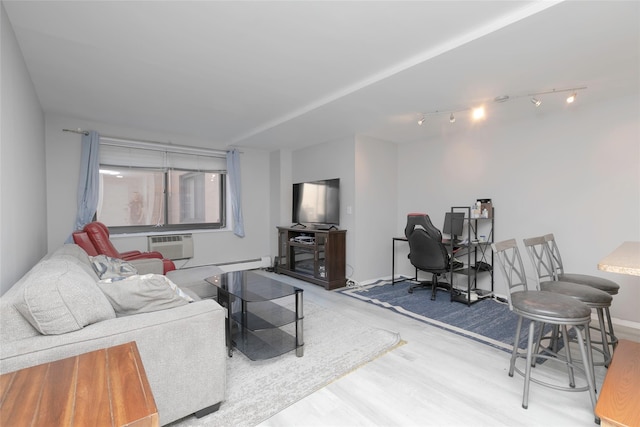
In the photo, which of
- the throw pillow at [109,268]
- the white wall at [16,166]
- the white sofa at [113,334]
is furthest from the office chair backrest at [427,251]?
the white wall at [16,166]

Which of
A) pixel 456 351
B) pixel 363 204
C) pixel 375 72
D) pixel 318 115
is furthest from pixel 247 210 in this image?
pixel 456 351

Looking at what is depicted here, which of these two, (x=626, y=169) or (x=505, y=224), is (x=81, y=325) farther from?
(x=626, y=169)

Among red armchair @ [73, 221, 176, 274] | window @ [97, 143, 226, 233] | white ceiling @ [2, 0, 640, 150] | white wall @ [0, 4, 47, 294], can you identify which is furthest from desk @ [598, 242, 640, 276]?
window @ [97, 143, 226, 233]

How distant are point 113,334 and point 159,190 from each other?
3612mm

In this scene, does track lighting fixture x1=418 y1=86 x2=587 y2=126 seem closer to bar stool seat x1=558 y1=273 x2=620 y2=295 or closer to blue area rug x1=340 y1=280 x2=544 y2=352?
bar stool seat x1=558 y1=273 x2=620 y2=295

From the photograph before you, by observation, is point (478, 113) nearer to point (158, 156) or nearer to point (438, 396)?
point (438, 396)

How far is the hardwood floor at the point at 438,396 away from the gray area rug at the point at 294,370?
0.09 m

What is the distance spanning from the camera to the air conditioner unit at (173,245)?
419 cm

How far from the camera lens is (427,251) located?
3631mm

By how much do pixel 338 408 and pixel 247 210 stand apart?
4064 mm

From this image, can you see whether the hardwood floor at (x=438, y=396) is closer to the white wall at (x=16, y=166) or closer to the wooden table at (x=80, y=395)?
the wooden table at (x=80, y=395)

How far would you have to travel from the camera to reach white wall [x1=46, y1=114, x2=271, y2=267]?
3.62 metres

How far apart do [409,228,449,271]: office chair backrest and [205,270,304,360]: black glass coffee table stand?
184 centimetres

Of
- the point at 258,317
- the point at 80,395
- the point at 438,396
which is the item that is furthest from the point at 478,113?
the point at 80,395
